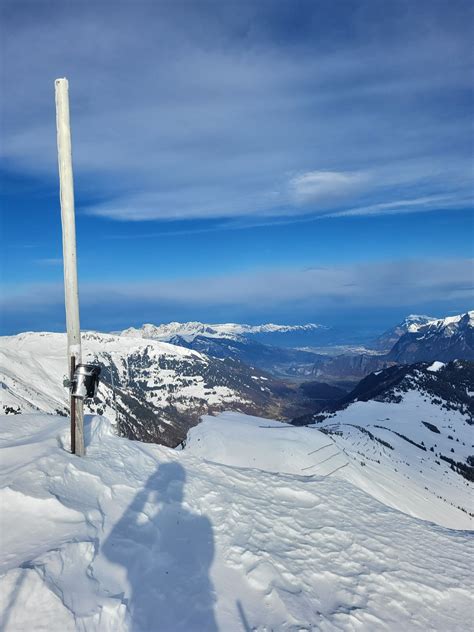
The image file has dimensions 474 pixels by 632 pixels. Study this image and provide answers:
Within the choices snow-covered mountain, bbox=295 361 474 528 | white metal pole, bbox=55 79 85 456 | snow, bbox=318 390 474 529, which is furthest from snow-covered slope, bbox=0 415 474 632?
snow-covered mountain, bbox=295 361 474 528

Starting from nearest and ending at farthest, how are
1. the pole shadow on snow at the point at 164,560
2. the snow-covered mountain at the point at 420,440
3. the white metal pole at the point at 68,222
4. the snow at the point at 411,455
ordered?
the pole shadow on snow at the point at 164,560 → the white metal pole at the point at 68,222 → the snow at the point at 411,455 → the snow-covered mountain at the point at 420,440

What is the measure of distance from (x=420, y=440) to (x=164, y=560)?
87.9 meters

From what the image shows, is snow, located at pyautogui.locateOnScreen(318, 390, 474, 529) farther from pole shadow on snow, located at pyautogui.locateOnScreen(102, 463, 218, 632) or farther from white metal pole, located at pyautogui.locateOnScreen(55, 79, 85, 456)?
white metal pole, located at pyautogui.locateOnScreen(55, 79, 85, 456)

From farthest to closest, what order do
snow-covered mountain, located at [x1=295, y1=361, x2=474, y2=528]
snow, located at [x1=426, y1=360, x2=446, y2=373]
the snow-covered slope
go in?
snow, located at [x1=426, y1=360, x2=446, y2=373]
snow-covered mountain, located at [x1=295, y1=361, x2=474, y2=528]
the snow-covered slope

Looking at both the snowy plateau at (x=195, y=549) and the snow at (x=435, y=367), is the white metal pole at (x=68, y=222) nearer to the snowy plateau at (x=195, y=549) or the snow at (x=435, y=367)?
the snowy plateau at (x=195, y=549)

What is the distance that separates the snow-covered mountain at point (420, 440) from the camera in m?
34.7

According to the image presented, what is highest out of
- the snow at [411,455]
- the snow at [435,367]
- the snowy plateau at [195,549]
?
the snowy plateau at [195,549]

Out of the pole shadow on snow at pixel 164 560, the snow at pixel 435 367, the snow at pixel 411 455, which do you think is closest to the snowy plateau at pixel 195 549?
the pole shadow on snow at pixel 164 560

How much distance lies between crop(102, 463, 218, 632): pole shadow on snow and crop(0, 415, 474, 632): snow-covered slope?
0.08 ft

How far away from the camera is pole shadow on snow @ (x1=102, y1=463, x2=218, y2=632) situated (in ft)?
20.0

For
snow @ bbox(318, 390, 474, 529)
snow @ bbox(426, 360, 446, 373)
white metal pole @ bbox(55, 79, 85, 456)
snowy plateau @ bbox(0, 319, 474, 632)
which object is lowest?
snow @ bbox(426, 360, 446, 373)

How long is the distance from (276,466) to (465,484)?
149 ft

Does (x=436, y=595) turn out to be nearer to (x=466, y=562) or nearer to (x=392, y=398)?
(x=466, y=562)

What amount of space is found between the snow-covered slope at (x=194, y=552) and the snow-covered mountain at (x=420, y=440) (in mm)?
17732
